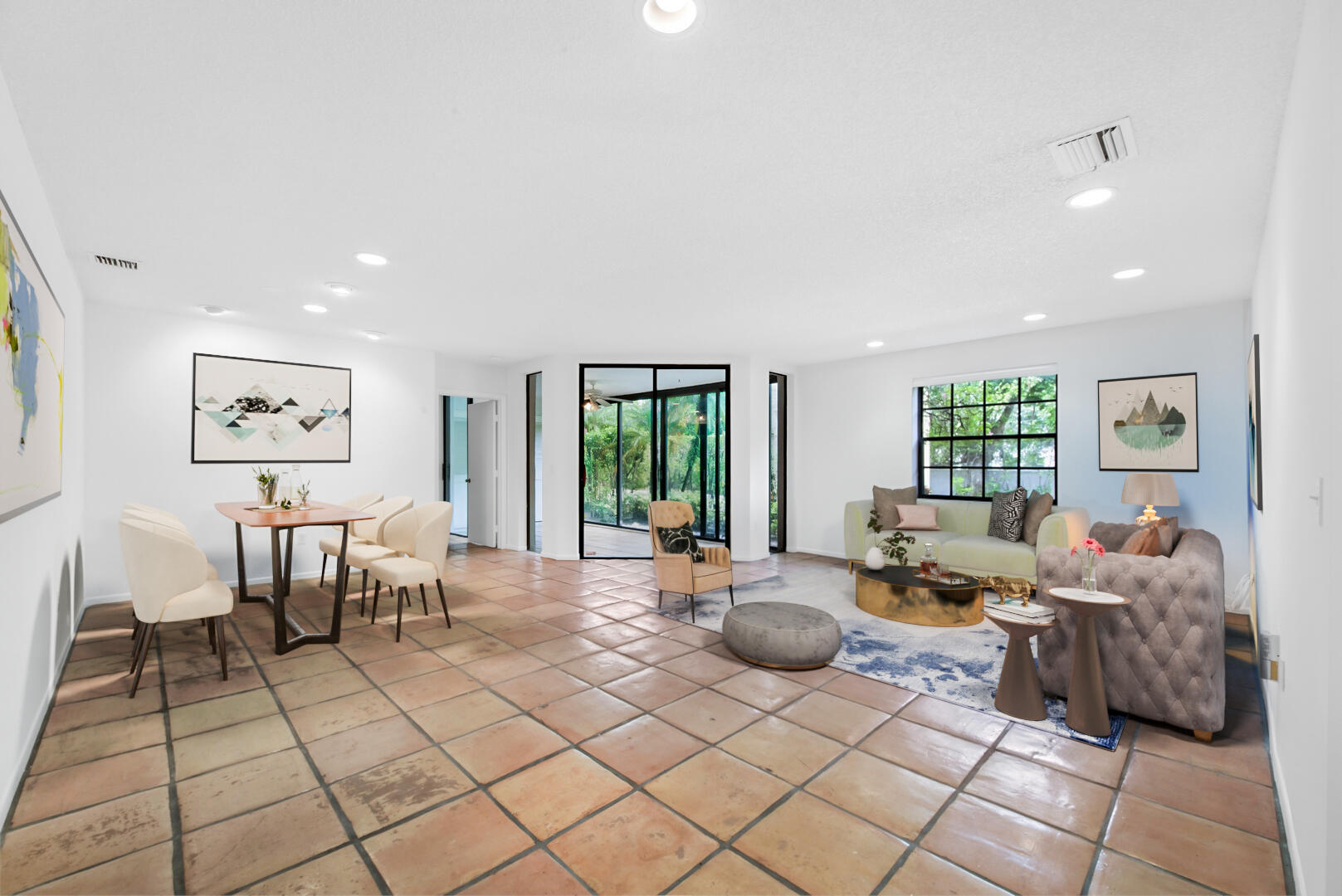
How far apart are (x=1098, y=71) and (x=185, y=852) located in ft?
12.2

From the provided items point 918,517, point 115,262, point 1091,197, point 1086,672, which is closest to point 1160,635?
point 1086,672

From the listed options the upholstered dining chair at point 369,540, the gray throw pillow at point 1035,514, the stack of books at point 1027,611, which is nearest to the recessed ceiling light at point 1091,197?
the stack of books at point 1027,611

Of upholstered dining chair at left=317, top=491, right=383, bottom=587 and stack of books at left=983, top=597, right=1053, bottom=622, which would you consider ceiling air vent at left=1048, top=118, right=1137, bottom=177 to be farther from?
upholstered dining chair at left=317, top=491, right=383, bottom=587

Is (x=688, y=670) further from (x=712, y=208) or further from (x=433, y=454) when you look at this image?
(x=433, y=454)

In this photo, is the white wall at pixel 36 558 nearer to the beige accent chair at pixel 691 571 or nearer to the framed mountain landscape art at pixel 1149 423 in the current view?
the beige accent chair at pixel 691 571

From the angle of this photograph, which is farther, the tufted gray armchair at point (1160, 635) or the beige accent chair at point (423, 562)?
the beige accent chair at point (423, 562)

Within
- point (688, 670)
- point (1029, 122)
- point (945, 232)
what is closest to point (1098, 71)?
point (1029, 122)

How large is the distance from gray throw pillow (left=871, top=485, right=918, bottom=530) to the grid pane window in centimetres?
38

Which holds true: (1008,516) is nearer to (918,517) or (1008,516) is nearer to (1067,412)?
(918,517)

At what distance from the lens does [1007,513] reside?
5.52 metres

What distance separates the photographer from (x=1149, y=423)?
499 centimetres

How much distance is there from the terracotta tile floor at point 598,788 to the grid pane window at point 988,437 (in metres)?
2.67

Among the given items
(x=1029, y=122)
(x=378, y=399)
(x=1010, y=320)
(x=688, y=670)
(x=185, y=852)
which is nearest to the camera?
(x=185, y=852)

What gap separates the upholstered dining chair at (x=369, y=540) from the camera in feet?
14.9
